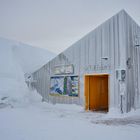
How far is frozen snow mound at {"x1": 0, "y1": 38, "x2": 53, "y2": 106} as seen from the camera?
15.2 m

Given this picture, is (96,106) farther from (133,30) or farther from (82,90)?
(133,30)

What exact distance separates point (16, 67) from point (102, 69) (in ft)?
38.3

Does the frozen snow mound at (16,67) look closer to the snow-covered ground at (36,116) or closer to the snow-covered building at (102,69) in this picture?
the snow-covered ground at (36,116)

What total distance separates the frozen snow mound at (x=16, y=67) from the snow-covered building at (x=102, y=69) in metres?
2.48

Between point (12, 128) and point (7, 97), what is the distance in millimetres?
8203

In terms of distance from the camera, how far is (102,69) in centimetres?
1160

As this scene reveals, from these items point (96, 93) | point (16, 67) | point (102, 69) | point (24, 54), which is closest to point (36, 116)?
point (102, 69)

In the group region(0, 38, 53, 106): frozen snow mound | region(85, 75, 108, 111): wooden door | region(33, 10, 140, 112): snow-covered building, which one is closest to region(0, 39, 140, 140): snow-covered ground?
region(0, 38, 53, 106): frozen snow mound

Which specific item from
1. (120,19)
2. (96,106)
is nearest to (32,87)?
(96,106)

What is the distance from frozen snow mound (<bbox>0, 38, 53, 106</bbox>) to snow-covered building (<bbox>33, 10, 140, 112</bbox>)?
8.12 feet

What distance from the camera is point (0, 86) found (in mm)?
16016

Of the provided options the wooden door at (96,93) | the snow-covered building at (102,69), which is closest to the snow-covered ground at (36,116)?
the snow-covered building at (102,69)

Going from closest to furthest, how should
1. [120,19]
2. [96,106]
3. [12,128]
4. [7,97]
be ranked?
[12,128], [120,19], [96,106], [7,97]

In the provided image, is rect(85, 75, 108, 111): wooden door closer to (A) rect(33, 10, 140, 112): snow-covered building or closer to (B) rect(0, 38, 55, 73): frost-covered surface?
(A) rect(33, 10, 140, 112): snow-covered building
